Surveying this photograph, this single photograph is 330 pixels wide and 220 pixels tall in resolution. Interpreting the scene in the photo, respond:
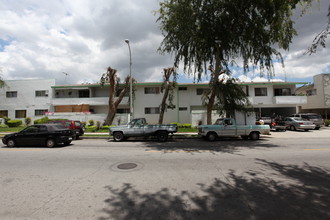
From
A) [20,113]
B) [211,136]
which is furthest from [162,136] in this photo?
[20,113]

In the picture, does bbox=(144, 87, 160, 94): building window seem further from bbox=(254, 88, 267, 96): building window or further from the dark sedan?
the dark sedan

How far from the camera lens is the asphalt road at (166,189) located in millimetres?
3283

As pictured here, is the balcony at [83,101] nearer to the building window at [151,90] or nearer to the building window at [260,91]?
the building window at [151,90]

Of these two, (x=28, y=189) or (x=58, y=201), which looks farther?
(x=28, y=189)

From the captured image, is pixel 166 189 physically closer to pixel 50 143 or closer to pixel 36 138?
pixel 50 143

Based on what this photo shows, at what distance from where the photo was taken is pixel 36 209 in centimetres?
343

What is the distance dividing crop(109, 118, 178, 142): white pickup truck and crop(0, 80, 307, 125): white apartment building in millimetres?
12186

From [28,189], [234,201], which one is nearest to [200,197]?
[234,201]

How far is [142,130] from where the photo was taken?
41.7 feet

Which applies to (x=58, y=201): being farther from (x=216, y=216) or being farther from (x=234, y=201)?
(x=234, y=201)

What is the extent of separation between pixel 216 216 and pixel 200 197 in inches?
29.7

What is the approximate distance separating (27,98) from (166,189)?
31.9m

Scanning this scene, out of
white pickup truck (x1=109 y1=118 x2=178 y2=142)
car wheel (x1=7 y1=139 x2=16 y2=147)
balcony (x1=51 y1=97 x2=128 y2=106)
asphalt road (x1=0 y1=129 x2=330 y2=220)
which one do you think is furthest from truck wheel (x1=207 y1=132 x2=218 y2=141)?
balcony (x1=51 y1=97 x2=128 y2=106)

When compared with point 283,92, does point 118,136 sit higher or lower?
lower
